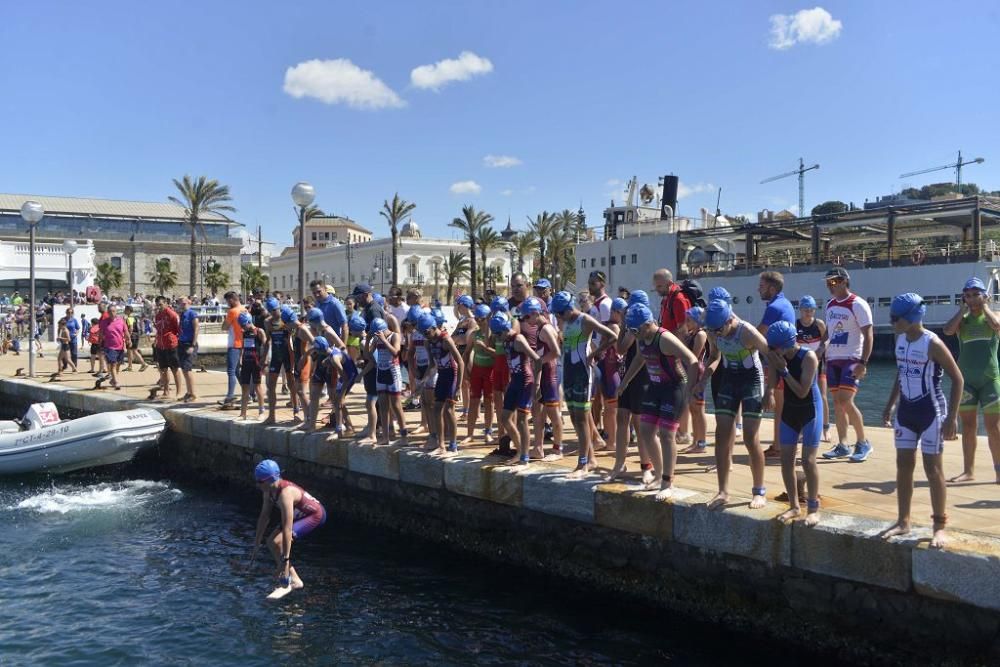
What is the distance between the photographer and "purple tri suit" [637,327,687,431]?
22.9 feet

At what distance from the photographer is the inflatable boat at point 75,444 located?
13.3 metres

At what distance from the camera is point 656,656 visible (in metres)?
6.65

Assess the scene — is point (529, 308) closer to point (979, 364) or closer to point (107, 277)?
point (979, 364)

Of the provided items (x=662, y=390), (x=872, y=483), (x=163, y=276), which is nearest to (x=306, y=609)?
(x=662, y=390)

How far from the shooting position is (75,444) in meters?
13.3

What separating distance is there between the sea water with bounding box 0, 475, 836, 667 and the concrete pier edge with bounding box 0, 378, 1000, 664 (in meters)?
0.28

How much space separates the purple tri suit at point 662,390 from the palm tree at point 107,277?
76.4 meters

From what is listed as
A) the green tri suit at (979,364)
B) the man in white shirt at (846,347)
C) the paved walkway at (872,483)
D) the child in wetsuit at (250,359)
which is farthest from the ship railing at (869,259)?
the green tri suit at (979,364)

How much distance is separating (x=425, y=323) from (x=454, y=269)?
66.8 meters

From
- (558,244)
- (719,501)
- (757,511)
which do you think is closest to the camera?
(757,511)

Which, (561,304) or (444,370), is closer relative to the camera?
(561,304)

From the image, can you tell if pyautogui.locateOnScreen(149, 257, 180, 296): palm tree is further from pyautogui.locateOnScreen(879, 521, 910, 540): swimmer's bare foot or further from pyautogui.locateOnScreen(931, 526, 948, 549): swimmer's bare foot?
pyautogui.locateOnScreen(931, 526, 948, 549): swimmer's bare foot

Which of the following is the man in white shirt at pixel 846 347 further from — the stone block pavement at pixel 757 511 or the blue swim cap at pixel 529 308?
the blue swim cap at pixel 529 308

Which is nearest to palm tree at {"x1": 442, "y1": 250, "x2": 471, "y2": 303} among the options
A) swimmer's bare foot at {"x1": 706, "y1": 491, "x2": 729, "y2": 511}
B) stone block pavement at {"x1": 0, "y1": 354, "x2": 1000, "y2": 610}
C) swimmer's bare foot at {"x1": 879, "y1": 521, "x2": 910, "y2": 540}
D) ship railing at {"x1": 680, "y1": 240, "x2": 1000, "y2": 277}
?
ship railing at {"x1": 680, "y1": 240, "x2": 1000, "y2": 277}
